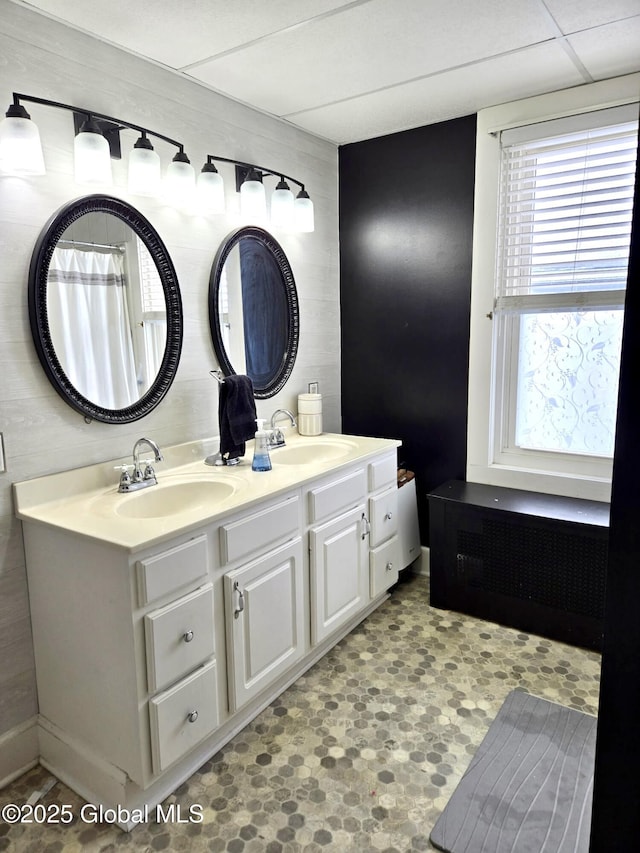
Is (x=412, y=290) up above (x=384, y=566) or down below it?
above

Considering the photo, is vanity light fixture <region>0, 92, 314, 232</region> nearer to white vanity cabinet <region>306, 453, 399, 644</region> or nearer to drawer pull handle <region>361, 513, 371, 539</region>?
white vanity cabinet <region>306, 453, 399, 644</region>

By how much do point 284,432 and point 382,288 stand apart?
950 millimetres

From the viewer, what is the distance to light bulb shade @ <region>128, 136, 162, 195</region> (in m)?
1.94

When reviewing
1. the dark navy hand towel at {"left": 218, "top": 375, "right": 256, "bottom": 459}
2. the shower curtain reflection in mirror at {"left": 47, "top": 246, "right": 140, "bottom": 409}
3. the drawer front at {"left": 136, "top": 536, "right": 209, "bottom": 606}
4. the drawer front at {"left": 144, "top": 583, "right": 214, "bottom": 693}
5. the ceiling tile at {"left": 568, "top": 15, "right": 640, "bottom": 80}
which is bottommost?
the drawer front at {"left": 144, "top": 583, "right": 214, "bottom": 693}

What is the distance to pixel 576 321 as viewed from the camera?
8.52 feet

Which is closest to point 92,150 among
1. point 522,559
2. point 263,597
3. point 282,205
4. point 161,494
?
point 282,205

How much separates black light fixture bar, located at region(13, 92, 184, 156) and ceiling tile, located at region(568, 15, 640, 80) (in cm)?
149

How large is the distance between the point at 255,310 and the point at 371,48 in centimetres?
113

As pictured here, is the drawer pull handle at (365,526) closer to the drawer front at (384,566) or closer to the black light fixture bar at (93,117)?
the drawer front at (384,566)

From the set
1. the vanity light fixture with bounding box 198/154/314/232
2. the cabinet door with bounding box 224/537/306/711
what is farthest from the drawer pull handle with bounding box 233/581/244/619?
the vanity light fixture with bounding box 198/154/314/232

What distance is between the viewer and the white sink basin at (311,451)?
263cm

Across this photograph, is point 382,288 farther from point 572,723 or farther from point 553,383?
point 572,723

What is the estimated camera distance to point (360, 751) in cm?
187

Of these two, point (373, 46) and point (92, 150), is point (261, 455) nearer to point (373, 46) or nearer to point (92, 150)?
point (92, 150)
